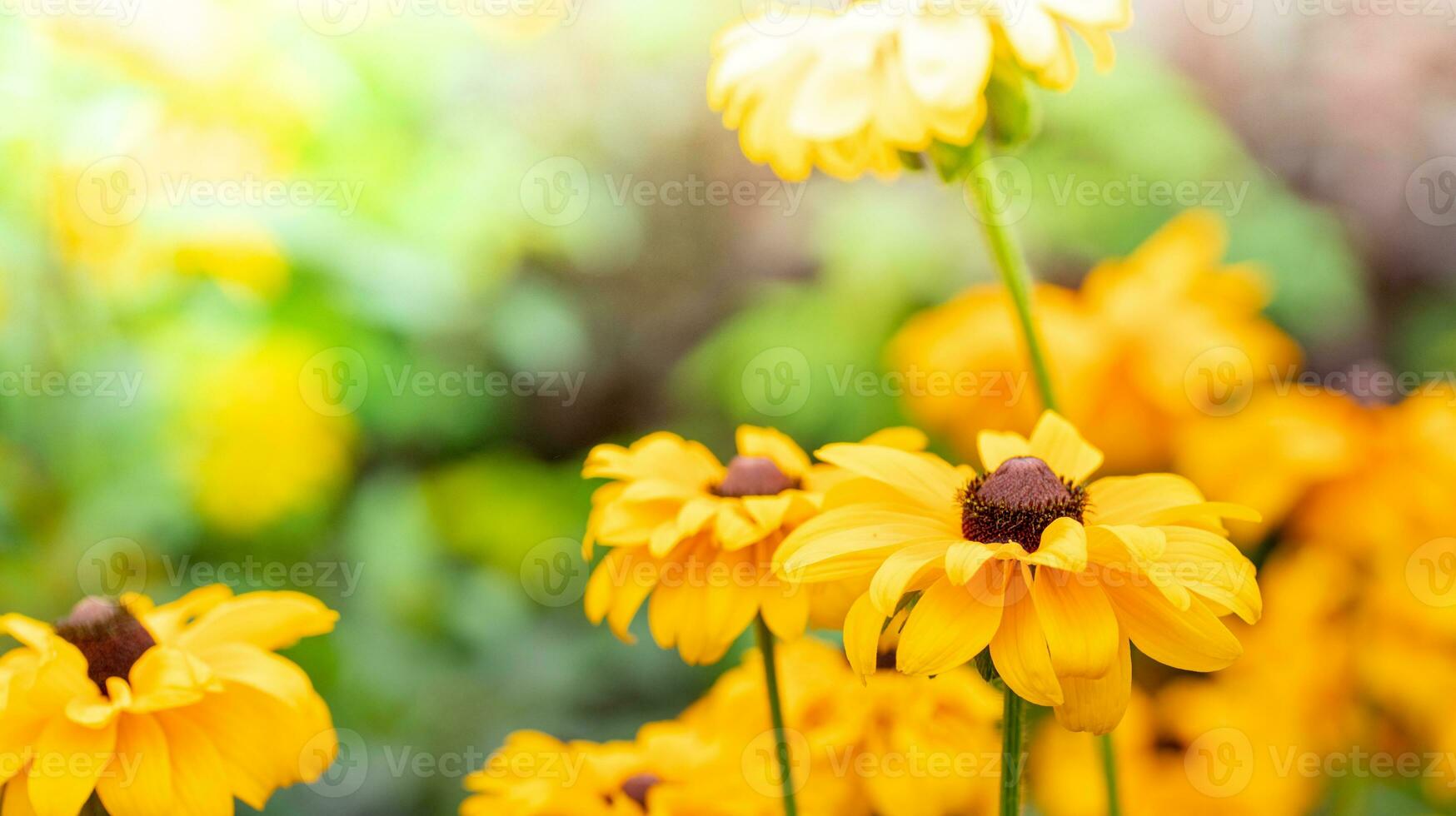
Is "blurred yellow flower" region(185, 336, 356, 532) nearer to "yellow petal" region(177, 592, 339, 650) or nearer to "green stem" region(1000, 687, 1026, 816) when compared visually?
"yellow petal" region(177, 592, 339, 650)

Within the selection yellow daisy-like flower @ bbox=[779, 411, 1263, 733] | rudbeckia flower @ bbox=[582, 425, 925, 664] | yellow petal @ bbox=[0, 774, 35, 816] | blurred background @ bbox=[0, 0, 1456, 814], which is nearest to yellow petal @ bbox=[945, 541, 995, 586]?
yellow daisy-like flower @ bbox=[779, 411, 1263, 733]

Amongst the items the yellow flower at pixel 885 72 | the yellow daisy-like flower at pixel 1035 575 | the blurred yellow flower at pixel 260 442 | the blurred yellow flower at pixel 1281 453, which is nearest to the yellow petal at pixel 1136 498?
A: the yellow daisy-like flower at pixel 1035 575

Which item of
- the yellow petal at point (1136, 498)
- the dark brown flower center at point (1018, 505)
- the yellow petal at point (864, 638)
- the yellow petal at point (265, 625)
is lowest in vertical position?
the yellow petal at point (265, 625)

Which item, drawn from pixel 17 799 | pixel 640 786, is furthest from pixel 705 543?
pixel 17 799

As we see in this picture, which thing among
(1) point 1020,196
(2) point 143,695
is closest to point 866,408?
(1) point 1020,196

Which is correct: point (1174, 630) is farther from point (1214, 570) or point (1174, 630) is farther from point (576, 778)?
point (576, 778)

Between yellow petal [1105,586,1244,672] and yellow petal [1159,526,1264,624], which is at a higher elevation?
yellow petal [1159,526,1264,624]

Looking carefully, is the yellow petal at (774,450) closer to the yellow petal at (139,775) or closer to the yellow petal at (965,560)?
the yellow petal at (965,560)
